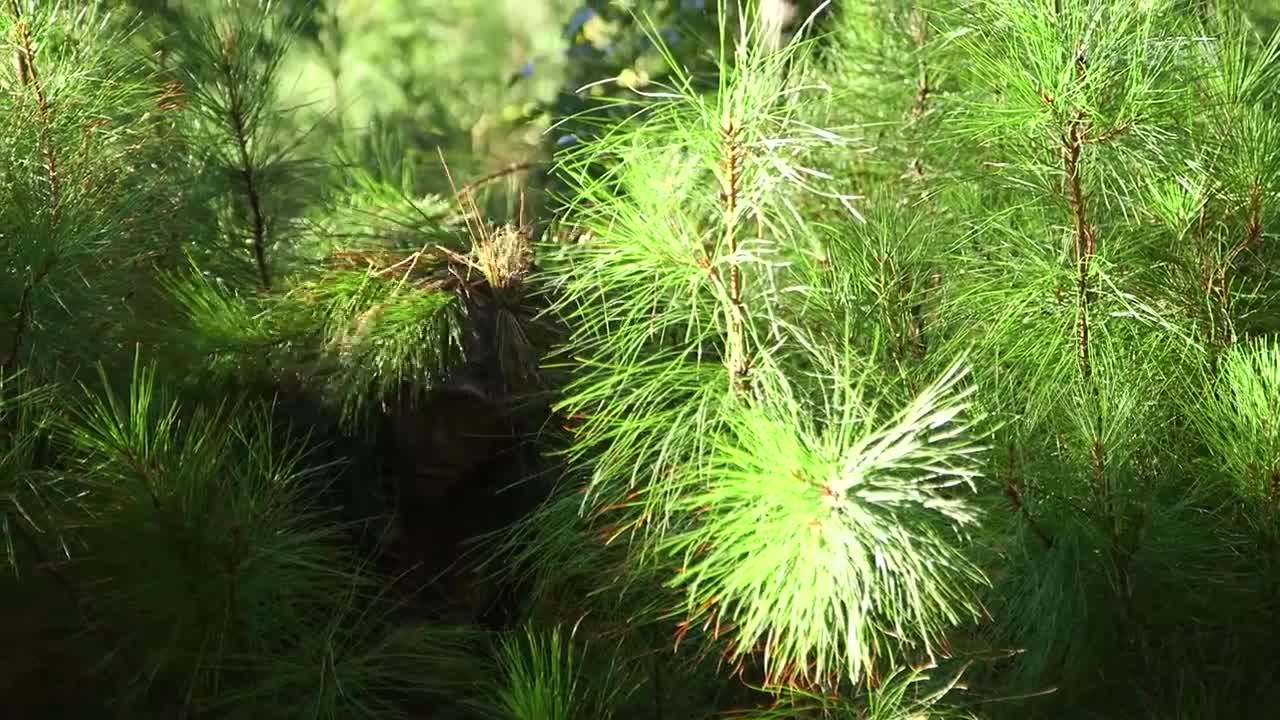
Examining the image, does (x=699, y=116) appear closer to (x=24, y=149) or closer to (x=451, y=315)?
(x=451, y=315)

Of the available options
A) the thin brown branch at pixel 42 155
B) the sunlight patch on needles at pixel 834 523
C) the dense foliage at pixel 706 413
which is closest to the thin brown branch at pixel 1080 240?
the dense foliage at pixel 706 413

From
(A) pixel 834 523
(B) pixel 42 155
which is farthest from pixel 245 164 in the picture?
(A) pixel 834 523

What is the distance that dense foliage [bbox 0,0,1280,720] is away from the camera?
93 cm

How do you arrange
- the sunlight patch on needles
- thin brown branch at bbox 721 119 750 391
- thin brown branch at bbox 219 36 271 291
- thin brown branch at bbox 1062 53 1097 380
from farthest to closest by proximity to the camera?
thin brown branch at bbox 219 36 271 291
thin brown branch at bbox 1062 53 1097 380
thin brown branch at bbox 721 119 750 391
the sunlight patch on needles

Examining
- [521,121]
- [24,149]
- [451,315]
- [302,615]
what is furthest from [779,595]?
[521,121]

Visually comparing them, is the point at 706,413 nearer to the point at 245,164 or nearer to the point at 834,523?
the point at 834,523

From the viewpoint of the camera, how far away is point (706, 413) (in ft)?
3.22

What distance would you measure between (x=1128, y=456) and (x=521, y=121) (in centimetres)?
156

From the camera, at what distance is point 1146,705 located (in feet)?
3.62

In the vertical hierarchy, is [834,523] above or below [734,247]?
below

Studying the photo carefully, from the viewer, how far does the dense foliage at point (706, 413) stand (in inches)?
36.4

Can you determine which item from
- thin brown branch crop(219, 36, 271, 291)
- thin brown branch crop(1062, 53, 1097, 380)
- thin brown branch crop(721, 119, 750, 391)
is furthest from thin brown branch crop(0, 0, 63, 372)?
thin brown branch crop(1062, 53, 1097, 380)

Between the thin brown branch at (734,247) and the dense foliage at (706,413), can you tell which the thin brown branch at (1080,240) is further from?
the thin brown branch at (734,247)

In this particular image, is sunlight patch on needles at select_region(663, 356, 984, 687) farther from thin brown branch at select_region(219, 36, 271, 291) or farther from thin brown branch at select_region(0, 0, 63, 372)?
thin brown branch at select_region(219, 36, 271, 291)
